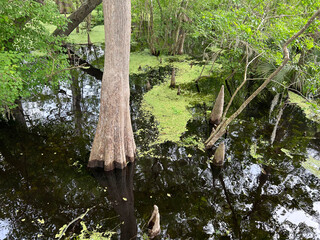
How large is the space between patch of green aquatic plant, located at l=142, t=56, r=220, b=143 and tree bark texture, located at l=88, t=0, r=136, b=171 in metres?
1.79

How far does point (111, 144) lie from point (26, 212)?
7.36 feet

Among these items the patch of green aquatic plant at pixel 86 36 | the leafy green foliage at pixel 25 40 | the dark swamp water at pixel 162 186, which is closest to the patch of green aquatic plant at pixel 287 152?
the dark swamp water at pixel 162 186

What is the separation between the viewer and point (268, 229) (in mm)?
4902

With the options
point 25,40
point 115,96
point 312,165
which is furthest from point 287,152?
point 25,40

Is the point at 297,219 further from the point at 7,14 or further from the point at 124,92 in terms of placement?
the point at 7,14

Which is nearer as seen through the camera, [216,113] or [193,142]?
[193,142]

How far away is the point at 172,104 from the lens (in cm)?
956

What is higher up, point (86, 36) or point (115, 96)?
point (86, 36)

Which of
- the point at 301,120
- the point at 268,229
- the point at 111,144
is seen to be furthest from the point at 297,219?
the point at 301,120

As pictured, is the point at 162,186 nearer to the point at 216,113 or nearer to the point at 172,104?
the point at 216,113

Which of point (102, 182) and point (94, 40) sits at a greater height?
point (94, 40)

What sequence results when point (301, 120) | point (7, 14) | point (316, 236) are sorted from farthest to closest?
point (301, 120) < point (7, 14) < point (316, 236)

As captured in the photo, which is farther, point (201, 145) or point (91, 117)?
point (91, 117)

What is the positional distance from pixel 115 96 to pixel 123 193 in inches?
92.1
